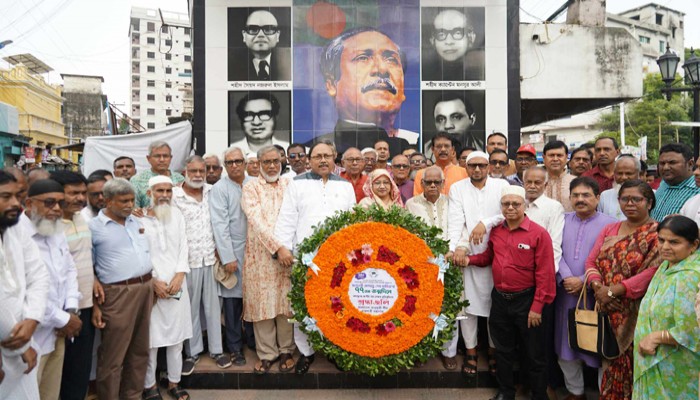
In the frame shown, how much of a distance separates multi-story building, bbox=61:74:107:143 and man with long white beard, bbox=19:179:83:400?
47.5 m

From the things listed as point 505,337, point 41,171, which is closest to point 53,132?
point 41,171

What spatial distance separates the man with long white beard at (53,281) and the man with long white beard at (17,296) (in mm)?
188

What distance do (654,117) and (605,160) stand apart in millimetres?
32590

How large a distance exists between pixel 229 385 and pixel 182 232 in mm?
1562

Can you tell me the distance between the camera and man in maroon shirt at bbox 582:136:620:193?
5469 millimetres

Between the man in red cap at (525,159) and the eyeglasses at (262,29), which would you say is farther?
the eyeglasses at (262,29)

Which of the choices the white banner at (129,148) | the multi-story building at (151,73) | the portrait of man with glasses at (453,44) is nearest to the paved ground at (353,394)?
the white banner at (129,148)

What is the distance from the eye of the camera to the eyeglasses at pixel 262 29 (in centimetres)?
1086

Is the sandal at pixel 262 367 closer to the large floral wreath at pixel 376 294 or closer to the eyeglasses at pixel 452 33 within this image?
the large floral wreath at pixel 376 294

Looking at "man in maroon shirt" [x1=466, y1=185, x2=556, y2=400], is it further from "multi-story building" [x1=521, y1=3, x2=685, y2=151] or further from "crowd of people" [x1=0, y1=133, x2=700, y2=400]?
"multi-story building" [x1=521, y1=3, x2=685, y2=151]

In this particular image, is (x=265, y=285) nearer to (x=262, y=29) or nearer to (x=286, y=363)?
(x=286, y=363)

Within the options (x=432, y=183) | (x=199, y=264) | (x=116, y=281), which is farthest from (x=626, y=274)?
(x=116, y=281)

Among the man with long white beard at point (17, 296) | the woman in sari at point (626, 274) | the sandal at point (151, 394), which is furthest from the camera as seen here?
the sandal at point (151, 394)

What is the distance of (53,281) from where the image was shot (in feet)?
11.2
